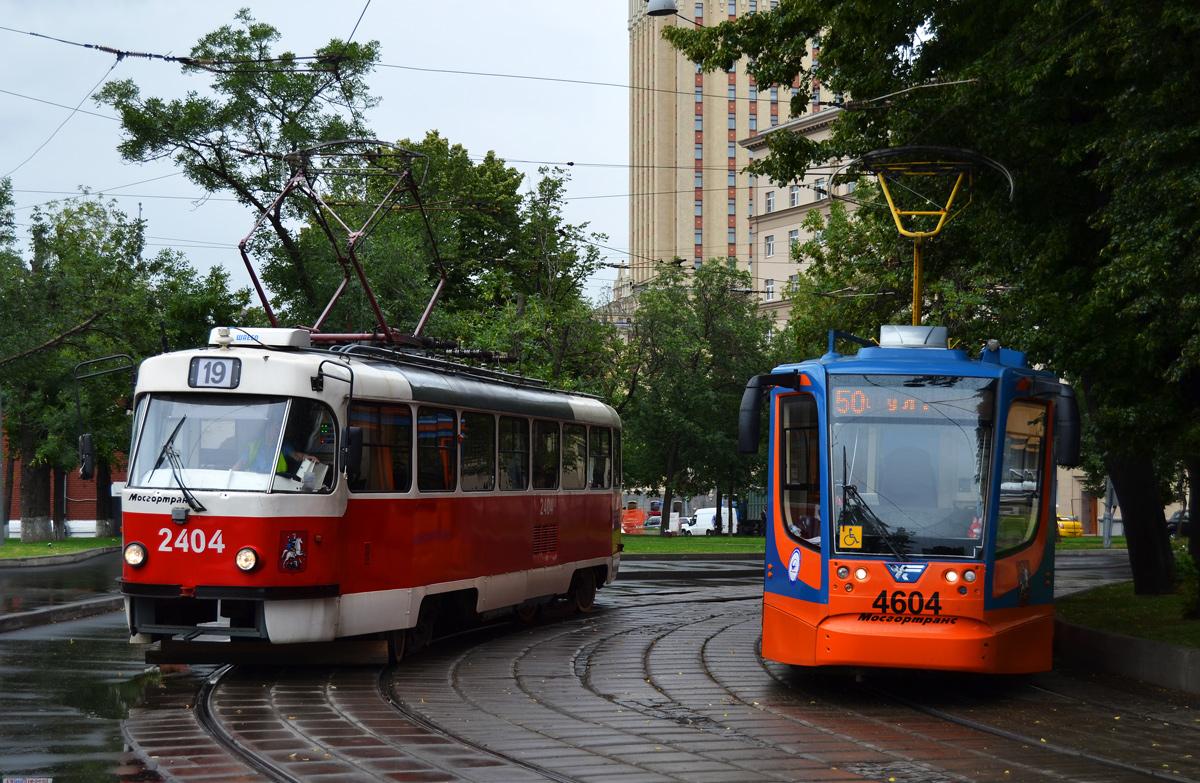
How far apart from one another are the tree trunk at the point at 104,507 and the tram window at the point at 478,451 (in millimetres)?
35601

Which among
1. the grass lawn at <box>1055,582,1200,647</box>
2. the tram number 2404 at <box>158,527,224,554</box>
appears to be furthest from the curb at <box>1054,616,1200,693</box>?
the tram number 2404 at <box>158,527,224,554</box>

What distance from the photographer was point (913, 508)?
11648 millimetres

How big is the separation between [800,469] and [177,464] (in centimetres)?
546

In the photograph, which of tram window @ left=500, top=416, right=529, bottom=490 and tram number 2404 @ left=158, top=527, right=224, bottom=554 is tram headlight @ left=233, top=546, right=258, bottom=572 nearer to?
tram number 2404 @ left=158, top=527, right=224, bottom=554

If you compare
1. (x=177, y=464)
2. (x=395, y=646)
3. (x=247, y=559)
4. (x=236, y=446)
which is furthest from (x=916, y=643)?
(x=177, y=464)

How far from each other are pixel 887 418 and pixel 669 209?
115067 mm

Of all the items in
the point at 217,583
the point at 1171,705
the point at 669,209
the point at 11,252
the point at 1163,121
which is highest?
the point at 669,209

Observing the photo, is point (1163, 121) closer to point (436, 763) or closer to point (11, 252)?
point (436, 763)

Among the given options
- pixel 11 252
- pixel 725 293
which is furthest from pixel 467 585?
pixel 725 293

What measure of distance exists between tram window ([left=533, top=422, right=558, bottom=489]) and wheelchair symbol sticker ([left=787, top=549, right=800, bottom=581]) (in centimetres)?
587

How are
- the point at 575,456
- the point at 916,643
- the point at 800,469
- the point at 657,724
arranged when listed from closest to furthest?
1. the point at 657,724
2. the point at 916,643
3. the point at 800,469
4. the point at 575,456

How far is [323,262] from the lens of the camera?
36.8 m

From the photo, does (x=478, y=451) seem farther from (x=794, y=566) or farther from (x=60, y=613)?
(x=60, y=613)

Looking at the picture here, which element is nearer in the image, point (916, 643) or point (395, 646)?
point (916, 643)
